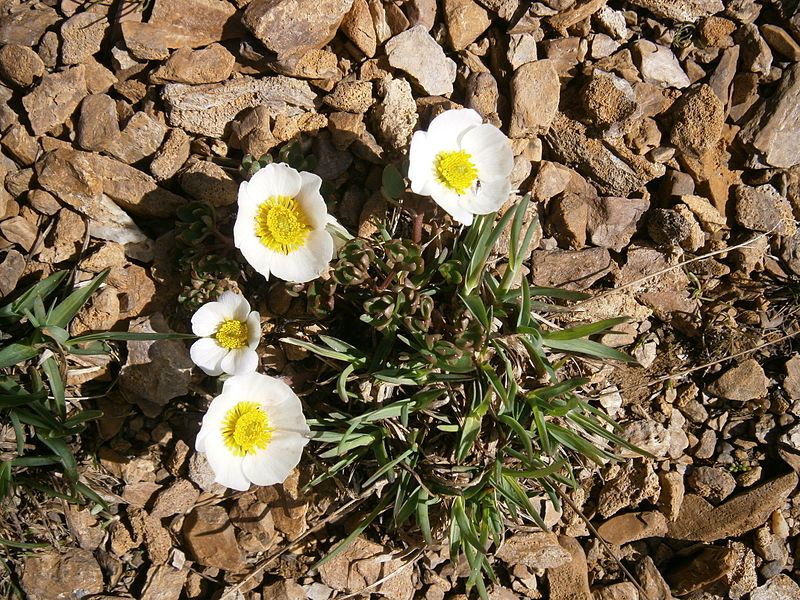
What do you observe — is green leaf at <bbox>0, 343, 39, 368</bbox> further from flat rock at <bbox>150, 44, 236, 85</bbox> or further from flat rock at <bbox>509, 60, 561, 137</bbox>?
flat rock at <bbox>509, 60, 561, 137</bbox>

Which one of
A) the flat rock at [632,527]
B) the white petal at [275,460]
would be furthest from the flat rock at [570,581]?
the white petal at [275,460]

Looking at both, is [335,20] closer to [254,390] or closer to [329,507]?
[254,390]

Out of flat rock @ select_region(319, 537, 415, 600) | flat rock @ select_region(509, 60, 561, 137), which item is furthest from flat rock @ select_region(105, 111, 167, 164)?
flat rock @ select_region(319, 537, 415, 600)

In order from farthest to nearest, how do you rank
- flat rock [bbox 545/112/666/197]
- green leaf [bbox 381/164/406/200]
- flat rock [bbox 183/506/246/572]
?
flat rock [bbox 545/112/666/197]
flat rock [bbox 183/506/246/572]
green leaf [bbox 381/164/406/200]

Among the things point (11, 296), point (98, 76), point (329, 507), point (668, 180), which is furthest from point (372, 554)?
point (98, 76)

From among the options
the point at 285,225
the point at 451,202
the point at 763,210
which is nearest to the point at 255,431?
the point at 285,225

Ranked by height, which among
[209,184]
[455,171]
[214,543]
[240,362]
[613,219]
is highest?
[455,171]

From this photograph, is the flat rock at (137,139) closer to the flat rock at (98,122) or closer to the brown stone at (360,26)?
the flat rock at (98,122)

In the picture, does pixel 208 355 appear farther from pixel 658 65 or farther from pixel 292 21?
pixel 658 65

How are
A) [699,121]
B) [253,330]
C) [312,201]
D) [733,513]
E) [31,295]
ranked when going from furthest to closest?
1. [733,513]
2. [699,121]
3. [31,295]
4. [253,330]
5. [312,201]
